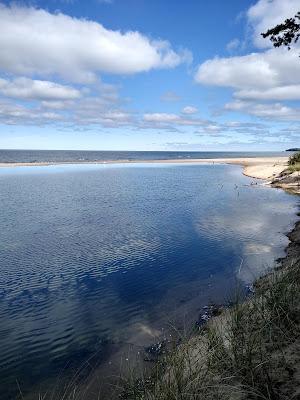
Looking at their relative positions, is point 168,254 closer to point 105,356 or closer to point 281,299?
point 105,356

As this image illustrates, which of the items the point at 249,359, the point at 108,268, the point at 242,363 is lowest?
the point at 108,268

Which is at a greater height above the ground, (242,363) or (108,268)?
(242,363)

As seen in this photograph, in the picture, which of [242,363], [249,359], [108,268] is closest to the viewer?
[249,359]

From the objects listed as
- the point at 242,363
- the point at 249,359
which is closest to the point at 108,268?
the point at 242,363

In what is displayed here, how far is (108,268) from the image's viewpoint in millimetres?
18031

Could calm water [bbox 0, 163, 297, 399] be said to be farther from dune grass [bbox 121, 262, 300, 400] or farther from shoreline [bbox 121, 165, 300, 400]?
shoreline [bbox 121, 165, 300, 400]

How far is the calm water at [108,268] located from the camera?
1158 centimetres

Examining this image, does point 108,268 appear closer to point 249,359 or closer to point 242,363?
point 242,363

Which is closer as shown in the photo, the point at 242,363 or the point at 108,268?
the point at 242,363

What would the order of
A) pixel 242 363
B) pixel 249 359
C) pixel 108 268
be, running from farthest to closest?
pixel 108 268 → pixel 242 363 → pixel 249 359

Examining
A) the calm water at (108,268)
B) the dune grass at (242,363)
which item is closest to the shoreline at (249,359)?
the dune grass at (242,363)

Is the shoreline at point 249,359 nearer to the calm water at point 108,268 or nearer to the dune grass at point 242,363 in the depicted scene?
the dune grass at point 242,363

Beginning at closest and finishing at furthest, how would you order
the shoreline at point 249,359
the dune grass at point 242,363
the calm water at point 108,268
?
the dune grass at point 242,363, the shoreline at point 249,359, the calm water at point 108,268

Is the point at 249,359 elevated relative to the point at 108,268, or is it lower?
elevated
